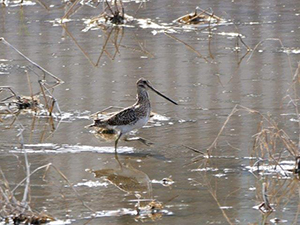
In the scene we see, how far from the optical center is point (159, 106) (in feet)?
32.8

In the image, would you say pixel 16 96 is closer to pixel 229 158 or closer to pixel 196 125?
pixel 196 125

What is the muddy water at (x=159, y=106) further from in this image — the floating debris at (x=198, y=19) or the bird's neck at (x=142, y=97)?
the bird's neck at (x=142, y=97)

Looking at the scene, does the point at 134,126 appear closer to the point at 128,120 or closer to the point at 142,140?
the point at 128,120

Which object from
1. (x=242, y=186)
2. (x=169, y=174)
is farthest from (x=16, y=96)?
(x=242, y=186)

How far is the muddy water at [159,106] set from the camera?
6.99 m

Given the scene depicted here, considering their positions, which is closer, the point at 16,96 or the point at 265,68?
the point at 16,96

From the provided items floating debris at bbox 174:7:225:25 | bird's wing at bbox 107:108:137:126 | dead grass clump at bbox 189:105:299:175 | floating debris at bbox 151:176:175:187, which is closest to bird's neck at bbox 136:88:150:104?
bird's wing at bbox 107:108:137:126

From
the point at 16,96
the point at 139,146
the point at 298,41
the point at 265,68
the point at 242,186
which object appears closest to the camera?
the point at 242,186

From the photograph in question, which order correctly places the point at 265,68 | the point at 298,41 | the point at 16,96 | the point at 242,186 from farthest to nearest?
the point at 298,41
the point at 265,68
the point at 16,96
the point at 242,186

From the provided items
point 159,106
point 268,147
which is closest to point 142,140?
point 159,106

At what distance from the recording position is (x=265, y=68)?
37.2 feet

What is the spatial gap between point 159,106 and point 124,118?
1386 millimetres

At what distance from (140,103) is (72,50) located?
4029mm

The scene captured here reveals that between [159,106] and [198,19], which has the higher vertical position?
[198,19]
